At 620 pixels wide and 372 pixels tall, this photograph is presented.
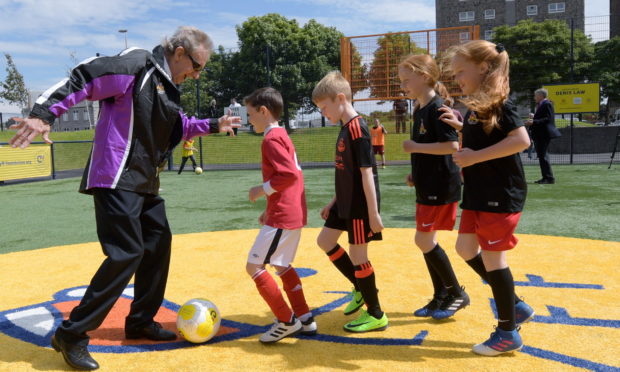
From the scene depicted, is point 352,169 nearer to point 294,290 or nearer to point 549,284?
point 294,290

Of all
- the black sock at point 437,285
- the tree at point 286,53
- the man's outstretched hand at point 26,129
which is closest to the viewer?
the man's outstretched hand at point 26,129

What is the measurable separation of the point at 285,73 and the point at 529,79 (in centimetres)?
1921

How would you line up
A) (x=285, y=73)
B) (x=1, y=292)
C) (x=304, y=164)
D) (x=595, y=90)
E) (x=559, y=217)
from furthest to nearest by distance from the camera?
(x=285, y=73) < (x=304, y=164) < (x=595, y=90) < (x=559, y=217) < (x=1, y=292)

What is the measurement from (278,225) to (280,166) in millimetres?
388

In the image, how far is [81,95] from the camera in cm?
279

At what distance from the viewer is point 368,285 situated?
132 inches

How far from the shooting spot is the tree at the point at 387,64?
17000mm

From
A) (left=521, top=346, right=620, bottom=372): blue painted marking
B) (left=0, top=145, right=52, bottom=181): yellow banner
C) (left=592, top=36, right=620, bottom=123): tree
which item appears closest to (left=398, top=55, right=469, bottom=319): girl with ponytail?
(left=521, top=346, right=620, bottom=372): blue painted marking

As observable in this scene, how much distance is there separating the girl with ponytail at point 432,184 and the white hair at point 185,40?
1.47 metres

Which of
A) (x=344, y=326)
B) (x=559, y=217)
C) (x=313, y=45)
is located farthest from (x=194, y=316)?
(x=313, y=45)

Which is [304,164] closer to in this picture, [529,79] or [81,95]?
[529,79]

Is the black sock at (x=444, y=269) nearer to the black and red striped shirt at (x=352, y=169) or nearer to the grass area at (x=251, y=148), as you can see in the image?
the black and red striped shirt at (x=352, y=169)

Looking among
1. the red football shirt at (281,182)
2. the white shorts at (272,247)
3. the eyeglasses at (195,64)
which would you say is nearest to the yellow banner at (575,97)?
the red football shirt at (281,182)

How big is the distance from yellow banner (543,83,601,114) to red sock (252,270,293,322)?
55.5 feet
